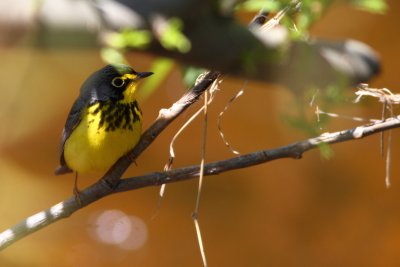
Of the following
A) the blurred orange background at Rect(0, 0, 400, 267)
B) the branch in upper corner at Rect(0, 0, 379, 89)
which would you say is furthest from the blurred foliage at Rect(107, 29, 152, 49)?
the blurred orange background at Rect(0, 0, 400, 267)

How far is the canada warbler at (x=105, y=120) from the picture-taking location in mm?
2033

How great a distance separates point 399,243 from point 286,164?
879 millimetres

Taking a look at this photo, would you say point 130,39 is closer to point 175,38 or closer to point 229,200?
point 175,38

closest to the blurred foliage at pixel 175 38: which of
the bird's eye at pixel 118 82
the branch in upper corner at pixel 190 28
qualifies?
the branch in upper corner at pixel 190 28

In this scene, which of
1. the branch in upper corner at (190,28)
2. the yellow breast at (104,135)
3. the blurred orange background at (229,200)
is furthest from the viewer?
the blurred orange background at (229,200)

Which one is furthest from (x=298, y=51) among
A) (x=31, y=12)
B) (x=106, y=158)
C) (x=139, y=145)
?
(x=106, y=158)

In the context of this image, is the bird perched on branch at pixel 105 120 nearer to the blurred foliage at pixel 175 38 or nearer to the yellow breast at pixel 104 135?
the yellow breast at pixel 104 135

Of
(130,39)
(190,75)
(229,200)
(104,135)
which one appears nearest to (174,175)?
(190,75)

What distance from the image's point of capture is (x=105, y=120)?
6.86 ft

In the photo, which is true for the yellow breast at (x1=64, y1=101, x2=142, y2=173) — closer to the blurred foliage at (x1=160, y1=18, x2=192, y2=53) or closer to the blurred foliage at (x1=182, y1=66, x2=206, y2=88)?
the blurred foliage at (x1=182, y1=66, x2=206, y2=88)

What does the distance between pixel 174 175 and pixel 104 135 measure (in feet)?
1.66

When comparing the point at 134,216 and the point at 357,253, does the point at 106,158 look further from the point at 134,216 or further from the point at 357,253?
the point at 357,253

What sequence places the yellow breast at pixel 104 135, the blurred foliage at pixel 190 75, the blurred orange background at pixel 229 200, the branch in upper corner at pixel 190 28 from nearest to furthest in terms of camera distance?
the branch in upper corner at pixel 190 28
the blurred foliage at pixel 190 75
the yellow breast at pixel 104 135
the blurred orange background at pixel 229 200

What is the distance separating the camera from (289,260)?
13.7 feet
